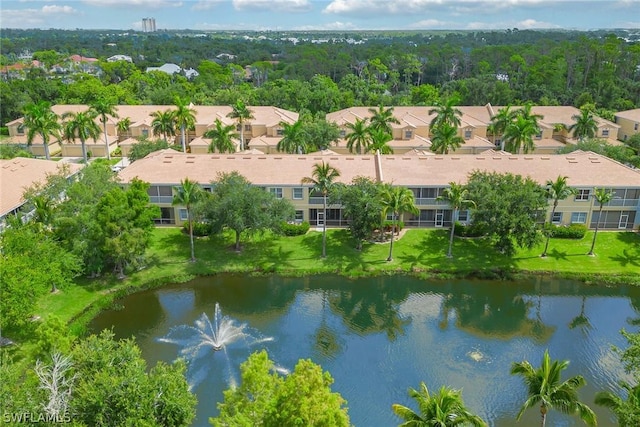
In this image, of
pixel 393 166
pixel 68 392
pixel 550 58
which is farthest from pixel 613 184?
pixel 550 58

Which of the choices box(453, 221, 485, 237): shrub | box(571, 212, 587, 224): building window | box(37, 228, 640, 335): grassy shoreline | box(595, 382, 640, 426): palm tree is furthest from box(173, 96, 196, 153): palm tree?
box(595, 382, 640, 426): palm tree

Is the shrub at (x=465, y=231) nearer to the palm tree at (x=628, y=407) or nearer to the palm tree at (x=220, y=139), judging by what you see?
the palm tree at (x=628, y=407)

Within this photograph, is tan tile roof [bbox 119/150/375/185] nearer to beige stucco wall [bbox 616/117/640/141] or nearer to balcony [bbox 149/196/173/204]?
balcony [bbox 149/196/173/204]

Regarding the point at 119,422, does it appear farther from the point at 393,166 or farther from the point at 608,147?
the point at 608,147

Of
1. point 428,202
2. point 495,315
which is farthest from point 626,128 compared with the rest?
point 495,315

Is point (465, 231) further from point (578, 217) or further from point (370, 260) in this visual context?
point (578, 217)
